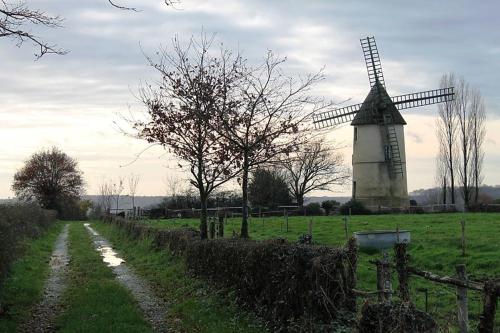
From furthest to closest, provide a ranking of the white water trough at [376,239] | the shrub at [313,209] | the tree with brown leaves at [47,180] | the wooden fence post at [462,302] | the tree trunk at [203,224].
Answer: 1. the tree with brown leaves at [47,180]
2. the shrub at [313,209]
3. the white water trough at [376,239]
4. the tree trunk at [203,224]
5. the wooden fence post at [462,302]

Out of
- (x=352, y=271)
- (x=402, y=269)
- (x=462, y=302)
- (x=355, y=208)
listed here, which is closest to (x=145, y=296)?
(x=352, y=271)

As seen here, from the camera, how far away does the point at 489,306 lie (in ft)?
16.5

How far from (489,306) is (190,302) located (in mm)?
7633

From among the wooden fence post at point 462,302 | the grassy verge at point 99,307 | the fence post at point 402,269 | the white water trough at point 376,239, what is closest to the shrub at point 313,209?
the white water trough at point 376,239

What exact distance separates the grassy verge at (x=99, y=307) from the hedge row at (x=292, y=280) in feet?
6.41

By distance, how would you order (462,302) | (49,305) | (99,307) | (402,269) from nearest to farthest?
(462,302)
(402,269)
(99,307)
(49,305)

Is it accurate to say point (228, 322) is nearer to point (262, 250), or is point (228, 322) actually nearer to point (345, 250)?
point (262, 250)

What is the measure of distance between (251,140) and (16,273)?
23.6ft

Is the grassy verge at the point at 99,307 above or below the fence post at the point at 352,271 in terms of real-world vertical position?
below

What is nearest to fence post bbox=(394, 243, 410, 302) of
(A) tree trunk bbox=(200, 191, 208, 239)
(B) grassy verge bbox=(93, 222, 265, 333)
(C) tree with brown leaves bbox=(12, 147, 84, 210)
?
(B) grassy verge bbox=(93, 222, 265, 333)

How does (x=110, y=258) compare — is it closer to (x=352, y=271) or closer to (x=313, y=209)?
(x=352, y=271)

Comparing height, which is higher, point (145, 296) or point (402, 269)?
point (402, 269)

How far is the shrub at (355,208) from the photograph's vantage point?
5110 centimetres

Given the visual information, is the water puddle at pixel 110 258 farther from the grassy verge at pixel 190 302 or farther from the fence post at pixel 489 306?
the fence post at pixel 489 306
